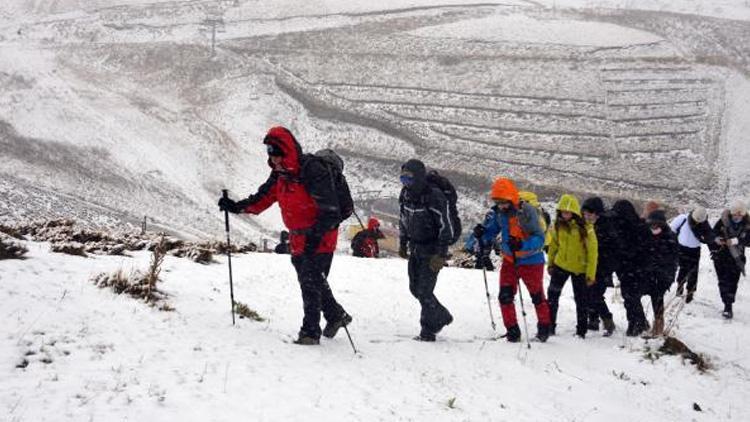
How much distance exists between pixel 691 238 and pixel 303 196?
8.93 meters

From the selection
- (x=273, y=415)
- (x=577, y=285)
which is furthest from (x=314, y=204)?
(x=577, y=285)

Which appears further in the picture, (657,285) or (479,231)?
(657,285)

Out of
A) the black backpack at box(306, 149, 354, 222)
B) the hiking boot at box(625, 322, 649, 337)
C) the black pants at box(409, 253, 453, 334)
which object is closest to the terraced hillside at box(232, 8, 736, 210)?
the hiking boot at box(625, 322, 649, 337)

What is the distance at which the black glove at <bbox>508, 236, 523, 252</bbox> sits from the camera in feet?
26.0

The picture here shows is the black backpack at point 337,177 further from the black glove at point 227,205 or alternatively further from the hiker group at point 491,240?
the black glove at point 227,205

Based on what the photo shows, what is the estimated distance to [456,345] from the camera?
25.6ft

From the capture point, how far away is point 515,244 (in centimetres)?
792

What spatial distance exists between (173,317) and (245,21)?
4815 centimetres

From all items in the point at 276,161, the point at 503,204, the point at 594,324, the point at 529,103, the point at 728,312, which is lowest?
the point at 728,312

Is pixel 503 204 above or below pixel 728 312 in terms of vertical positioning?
above

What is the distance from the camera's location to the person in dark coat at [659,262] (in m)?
9.07

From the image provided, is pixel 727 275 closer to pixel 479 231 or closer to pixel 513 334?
pixel 513 334

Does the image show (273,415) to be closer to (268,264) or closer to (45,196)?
(268,264)

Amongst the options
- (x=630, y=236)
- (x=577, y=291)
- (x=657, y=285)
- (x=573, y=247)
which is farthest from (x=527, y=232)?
(x=657, y=285)
